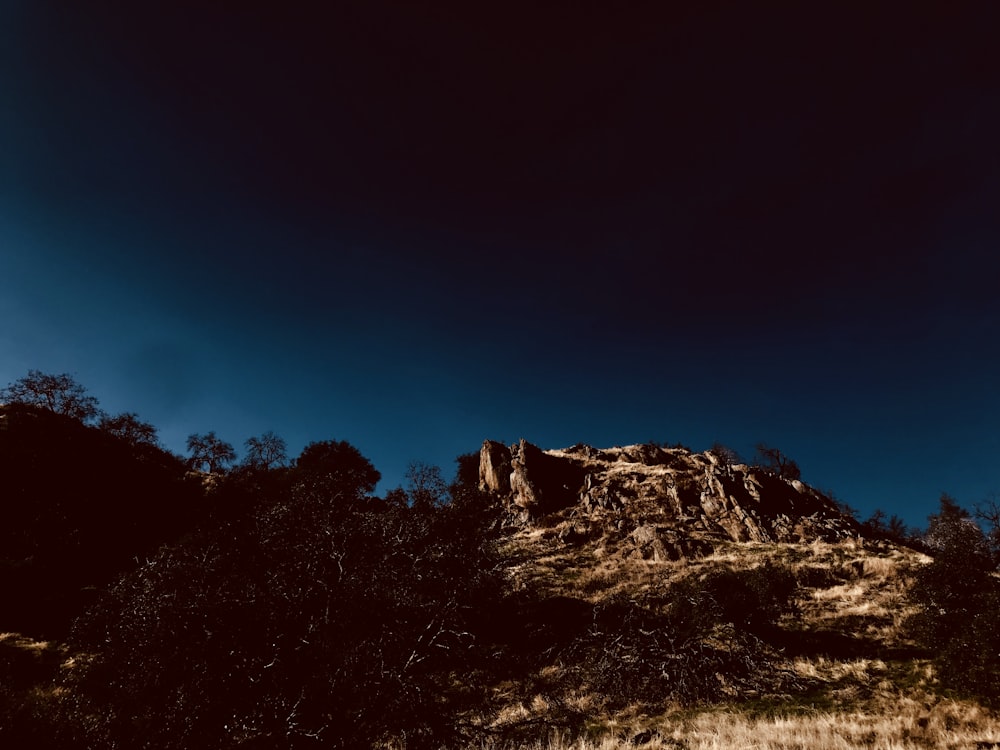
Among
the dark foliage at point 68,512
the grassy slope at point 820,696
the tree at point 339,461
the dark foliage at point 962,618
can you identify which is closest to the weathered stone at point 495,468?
the tree at point 339,461

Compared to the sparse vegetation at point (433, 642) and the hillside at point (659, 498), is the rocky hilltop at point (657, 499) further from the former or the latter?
the sparse vegetation at point (433, 642)

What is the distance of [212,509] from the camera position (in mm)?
49062

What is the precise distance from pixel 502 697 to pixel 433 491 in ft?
78.6

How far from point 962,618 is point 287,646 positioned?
30.3 metres

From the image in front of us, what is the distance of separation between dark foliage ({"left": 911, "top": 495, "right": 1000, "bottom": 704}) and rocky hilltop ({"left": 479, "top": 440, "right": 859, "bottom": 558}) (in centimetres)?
2373

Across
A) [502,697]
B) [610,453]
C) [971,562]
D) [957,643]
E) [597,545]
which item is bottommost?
[502,697]

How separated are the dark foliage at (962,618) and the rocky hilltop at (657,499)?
77.9 feet

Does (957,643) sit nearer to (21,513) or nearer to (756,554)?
(756,554)

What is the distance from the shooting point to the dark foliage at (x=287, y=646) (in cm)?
1153

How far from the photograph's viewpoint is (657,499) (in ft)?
194

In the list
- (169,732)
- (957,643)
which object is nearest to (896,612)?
(957,643)

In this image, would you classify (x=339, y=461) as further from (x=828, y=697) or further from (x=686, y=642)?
(x=828, y=697)

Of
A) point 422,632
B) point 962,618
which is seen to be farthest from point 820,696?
point 422,632

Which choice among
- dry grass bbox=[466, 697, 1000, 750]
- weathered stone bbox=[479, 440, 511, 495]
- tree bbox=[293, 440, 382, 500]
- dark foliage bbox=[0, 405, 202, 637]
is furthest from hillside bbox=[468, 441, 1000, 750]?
dark foliage bbox=[0, 405, 202, 637]
